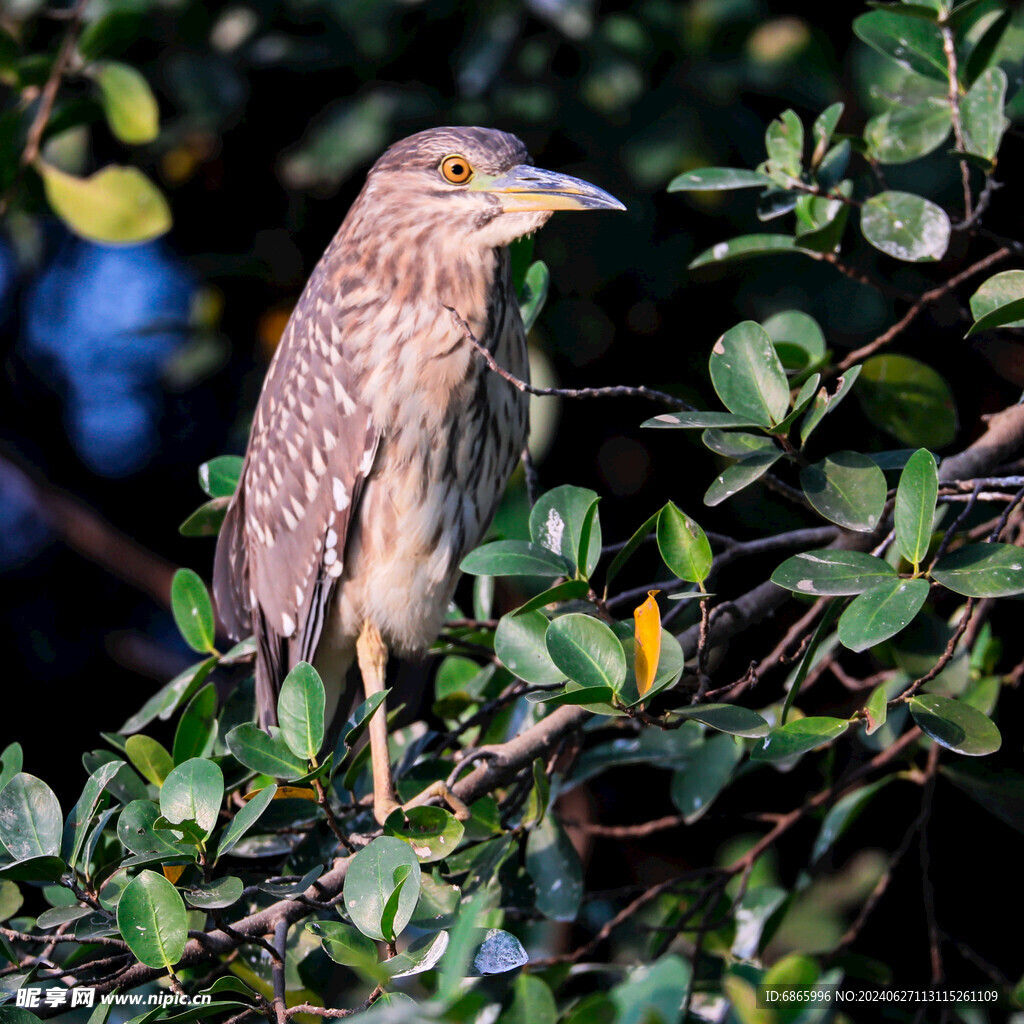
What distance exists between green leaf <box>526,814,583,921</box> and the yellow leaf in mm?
484

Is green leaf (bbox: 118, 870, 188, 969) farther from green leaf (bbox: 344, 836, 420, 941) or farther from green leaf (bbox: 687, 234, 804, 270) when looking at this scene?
green leaf (bbox: 687, 234, 804, 270)

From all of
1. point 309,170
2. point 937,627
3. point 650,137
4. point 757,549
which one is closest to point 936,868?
point 937,627

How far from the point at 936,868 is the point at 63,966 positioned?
2.14 meters

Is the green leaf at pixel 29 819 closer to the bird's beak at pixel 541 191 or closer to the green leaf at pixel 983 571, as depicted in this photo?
the green leaf at pixel 983 571

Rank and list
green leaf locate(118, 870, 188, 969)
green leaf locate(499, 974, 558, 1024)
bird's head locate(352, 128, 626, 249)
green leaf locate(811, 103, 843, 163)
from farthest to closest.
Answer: bird's head locate(352, 128, 626, 249) → green leaf locate(811, 103, 843, 163) → green leaf locate(118, 870, 188, 969) → green leaf locate(499, 974, 558, 1024)

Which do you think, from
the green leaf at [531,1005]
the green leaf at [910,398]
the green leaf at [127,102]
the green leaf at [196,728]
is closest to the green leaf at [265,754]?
the green leaf at [196,728]

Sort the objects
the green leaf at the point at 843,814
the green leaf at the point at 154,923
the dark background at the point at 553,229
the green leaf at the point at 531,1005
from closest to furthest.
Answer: the green leaf at the point at 531,1005 → the green leaf at the point at 154,923 → the green leaf at the point at 843,814 → the dark background at the point at 553,229

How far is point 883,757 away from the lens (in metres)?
1.79

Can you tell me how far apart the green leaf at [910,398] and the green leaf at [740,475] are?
0.57 metres

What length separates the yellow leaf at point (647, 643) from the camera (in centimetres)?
128

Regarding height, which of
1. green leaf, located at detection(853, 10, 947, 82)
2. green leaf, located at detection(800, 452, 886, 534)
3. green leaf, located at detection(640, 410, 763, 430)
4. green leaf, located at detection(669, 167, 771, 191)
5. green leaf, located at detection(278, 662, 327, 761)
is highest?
green leaf, located at detection(853, 10, 947, 82)

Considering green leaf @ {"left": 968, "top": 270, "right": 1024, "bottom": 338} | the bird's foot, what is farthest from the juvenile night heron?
green leaf @ {"left": 968, "top": 270, "right": 1024, "bottom": 338}

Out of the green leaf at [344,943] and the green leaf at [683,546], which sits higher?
the green leaf at [683,546]

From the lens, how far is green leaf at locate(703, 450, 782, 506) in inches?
52.2
